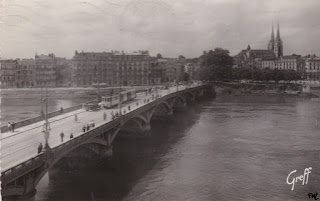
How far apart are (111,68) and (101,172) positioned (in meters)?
92.7

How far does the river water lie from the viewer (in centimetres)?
2536

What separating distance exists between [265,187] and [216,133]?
2075 centimetres

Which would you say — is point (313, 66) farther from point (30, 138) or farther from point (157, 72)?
point (30, 138)

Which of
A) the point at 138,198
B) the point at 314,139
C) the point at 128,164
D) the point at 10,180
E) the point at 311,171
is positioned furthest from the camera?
the point at 314,139

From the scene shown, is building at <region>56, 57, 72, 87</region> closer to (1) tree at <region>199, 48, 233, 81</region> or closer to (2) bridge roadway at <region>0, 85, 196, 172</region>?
(1) tree at <region>199, 48, 233, 81</region>

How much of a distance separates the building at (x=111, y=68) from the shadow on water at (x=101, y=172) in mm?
70664

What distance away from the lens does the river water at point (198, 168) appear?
25359mm

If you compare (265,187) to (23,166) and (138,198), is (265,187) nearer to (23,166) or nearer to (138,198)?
(138,198)

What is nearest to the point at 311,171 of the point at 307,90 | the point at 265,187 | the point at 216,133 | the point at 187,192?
the point at 265,187

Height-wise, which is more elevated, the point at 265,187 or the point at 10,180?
the point at 10,180

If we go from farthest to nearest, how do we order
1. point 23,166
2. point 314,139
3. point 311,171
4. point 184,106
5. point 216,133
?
A: point 184,106 → point 216,133 → point 314,139 → point 311,171 → point 23,166

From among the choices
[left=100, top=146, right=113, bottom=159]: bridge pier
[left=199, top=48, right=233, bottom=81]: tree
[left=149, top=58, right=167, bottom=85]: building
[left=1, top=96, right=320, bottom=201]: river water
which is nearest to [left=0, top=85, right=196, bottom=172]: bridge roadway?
[left=100, top=146, right=113, bottom=159]: bridge pier

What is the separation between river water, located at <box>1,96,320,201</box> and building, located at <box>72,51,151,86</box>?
68.1 metres

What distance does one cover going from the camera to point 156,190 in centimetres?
2592
